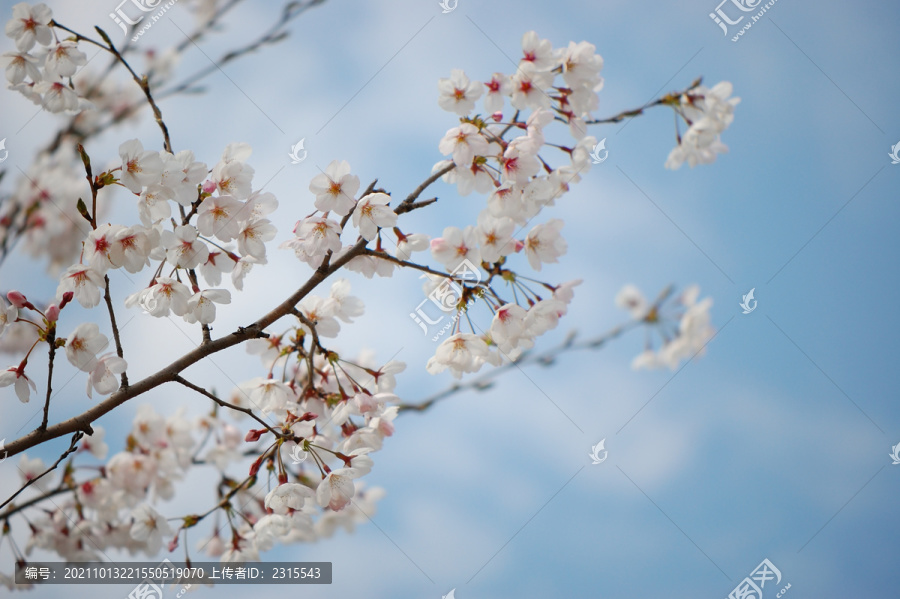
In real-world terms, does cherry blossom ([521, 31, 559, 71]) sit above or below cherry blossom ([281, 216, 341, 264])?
above

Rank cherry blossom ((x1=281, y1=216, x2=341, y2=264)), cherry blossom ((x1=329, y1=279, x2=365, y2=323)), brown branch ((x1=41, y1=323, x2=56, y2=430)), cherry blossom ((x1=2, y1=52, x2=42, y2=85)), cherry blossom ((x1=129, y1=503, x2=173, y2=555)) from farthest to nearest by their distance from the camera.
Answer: cherry blossom ((x1=129, y1=503, x2=173, y2=555)), cherry blossom ((x1=329, y1=279, x2=365, y2=323)), cherry blossom ((x1=2, y1=52, x2=42, y2=85)), cherry blossom ((x1=281, y1=216, x2=341, y2=264)), brown branch ((x1=41, y1=323, x2=56, y2=430))

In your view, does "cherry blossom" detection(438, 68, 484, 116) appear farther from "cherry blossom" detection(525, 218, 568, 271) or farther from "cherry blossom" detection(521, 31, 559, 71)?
"cherry blossom" detection(525, 218, 568, 271)

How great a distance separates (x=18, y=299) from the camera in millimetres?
1270

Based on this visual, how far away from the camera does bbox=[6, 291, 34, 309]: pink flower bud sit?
1.26 m

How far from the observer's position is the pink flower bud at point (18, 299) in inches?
49.6

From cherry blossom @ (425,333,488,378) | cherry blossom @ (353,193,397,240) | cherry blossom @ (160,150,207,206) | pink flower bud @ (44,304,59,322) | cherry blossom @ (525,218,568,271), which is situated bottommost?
cherry blossom @ (425,333,488,378)

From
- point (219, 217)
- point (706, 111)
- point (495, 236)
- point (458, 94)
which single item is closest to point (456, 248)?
point (495, 236)

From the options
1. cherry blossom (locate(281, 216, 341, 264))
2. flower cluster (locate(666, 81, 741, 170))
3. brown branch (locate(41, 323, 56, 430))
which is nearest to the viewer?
brown branch (locate(41, 323, 56, 430))

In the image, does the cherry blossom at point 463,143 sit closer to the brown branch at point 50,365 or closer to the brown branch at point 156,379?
the brown branch at point 156,379

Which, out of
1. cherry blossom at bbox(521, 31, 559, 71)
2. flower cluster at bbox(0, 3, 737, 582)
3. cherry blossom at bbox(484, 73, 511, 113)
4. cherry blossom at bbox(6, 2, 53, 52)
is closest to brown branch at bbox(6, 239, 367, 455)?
flower cluster at bbox(0, 3, 737, 582)

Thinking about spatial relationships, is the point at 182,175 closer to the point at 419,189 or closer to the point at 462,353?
the point at 419,189

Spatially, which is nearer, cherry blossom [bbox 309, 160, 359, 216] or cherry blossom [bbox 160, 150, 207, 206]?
cherry blossom [bbox 160, 150, 207, 206]

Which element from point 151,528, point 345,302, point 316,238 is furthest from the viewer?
point 151,528

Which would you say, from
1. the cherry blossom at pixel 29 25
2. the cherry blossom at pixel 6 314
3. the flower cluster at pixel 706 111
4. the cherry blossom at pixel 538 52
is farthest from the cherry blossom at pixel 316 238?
the flower cluster at pixel 706 111
